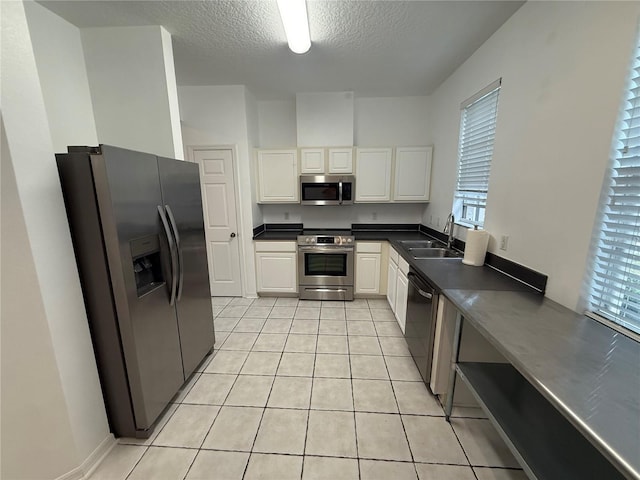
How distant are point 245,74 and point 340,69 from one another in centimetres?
108

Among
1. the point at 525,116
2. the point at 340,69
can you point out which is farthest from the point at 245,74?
the point at 525,116

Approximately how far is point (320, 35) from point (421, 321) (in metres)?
2.51

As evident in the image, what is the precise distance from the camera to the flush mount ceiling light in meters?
1.64

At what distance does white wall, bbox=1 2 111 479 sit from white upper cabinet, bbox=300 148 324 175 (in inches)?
103

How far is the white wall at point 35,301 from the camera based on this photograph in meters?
1.15

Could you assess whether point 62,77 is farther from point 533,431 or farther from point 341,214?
point 533,431

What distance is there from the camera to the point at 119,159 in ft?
4.66

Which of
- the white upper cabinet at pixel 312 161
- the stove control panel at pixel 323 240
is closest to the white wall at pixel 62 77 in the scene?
the white upper cabinet at pixel 312 161

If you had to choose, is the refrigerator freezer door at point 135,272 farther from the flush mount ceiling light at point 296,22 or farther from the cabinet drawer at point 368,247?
the cabinet drawer at point 368,247

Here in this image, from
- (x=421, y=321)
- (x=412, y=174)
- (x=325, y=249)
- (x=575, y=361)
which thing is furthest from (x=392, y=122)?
(x=575, y=361)

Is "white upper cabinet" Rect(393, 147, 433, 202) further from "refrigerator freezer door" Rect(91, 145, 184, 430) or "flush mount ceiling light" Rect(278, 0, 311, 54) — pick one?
"refrigerator freezer door" Rect(91, 145, 184, 430)

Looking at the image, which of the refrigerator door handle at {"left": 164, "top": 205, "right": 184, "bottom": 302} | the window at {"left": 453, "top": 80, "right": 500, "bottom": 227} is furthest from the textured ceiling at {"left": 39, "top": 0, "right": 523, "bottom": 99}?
the refrigerator door handle at {"left": 164, "top": 205, "right": 184, "bottom": 302}

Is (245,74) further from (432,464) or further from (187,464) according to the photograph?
(432,464)

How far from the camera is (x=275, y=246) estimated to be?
3.61 meters
